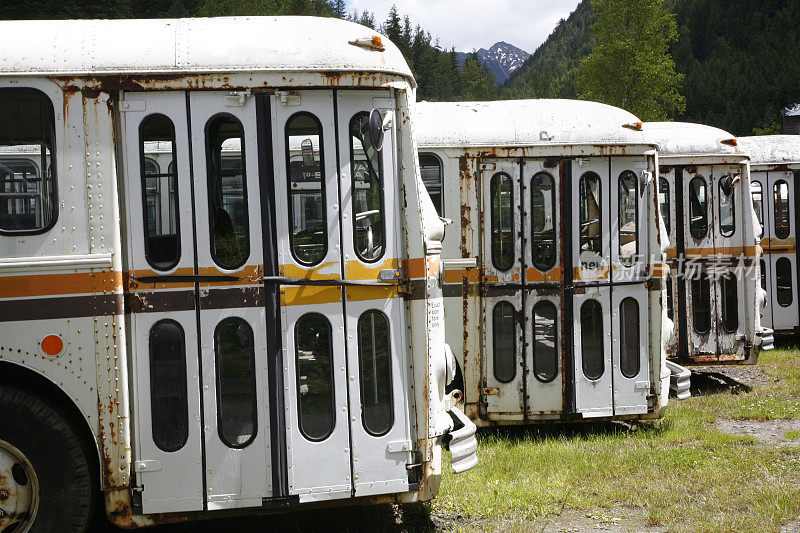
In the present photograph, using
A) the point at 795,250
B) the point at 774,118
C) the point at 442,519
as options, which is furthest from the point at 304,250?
the point at 774,118

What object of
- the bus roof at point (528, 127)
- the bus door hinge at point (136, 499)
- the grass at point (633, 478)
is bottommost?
the grass at point (633, 478)

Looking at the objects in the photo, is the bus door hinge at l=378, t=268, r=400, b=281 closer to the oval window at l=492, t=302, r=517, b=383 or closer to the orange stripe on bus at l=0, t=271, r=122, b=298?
the orange stripe on bus at l=0, t=271, r=122, b=298

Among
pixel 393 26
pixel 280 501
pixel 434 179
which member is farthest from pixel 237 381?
pixel 393 26

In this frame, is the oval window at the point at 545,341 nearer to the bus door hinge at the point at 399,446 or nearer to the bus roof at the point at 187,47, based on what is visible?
the bus door hinge at the point at 399,446

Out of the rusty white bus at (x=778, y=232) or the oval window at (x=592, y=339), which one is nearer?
the oval window at (x=592, y=339)

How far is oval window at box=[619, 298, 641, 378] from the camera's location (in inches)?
323

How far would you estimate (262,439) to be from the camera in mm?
4938

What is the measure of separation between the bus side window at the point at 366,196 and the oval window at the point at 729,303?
7.39 meters

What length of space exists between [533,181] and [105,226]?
15.2ft

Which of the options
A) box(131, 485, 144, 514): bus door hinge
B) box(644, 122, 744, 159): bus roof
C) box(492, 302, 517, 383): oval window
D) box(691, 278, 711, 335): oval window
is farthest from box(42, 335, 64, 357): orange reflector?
box(691, 278, 711, 335): oval window

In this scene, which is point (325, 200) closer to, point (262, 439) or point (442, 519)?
point (262, 439)

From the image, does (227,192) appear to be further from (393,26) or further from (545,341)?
(393,26)

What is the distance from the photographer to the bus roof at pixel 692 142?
10.8m

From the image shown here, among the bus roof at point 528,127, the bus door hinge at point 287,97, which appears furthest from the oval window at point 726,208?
the bus door hinge at point 287,97
